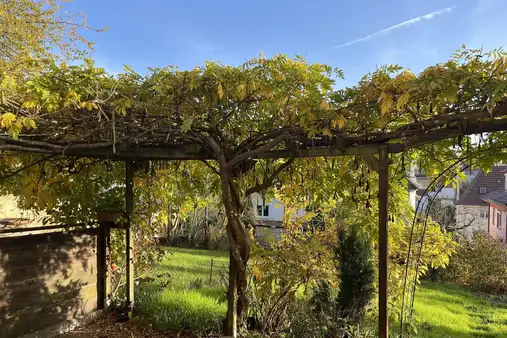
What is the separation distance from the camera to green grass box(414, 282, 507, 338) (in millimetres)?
6037

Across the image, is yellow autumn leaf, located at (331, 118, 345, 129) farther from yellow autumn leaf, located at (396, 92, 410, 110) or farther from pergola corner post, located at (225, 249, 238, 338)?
pergola corner post, located at (225, 249, 238, 338)

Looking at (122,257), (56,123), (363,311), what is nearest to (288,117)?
(56,123)

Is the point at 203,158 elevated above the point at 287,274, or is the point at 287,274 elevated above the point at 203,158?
the point at 203,158

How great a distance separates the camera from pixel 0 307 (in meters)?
3.79

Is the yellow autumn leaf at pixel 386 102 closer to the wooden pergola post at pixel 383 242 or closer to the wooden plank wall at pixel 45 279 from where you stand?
the wooden pergola post at pixel 383 242

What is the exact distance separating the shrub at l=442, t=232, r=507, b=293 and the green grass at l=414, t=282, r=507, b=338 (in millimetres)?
623

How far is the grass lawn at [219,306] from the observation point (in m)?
4.52

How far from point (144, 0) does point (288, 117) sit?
473cm

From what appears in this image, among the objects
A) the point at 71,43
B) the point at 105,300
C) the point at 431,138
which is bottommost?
the point at 105,300

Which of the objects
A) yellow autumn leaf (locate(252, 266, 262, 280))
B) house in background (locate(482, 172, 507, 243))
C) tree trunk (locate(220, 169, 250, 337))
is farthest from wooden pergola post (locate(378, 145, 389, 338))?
house in background (locate(482, 172, 507, 243))

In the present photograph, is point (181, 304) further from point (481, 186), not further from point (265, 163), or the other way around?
point (481, 186)

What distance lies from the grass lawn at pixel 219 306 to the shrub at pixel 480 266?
612mm

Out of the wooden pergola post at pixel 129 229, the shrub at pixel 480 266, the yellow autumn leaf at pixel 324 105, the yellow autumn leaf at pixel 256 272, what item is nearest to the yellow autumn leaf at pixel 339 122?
the yellow autumn leaf at pixel 324 105

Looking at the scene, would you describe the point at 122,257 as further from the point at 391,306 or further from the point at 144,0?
the point at 144,0
